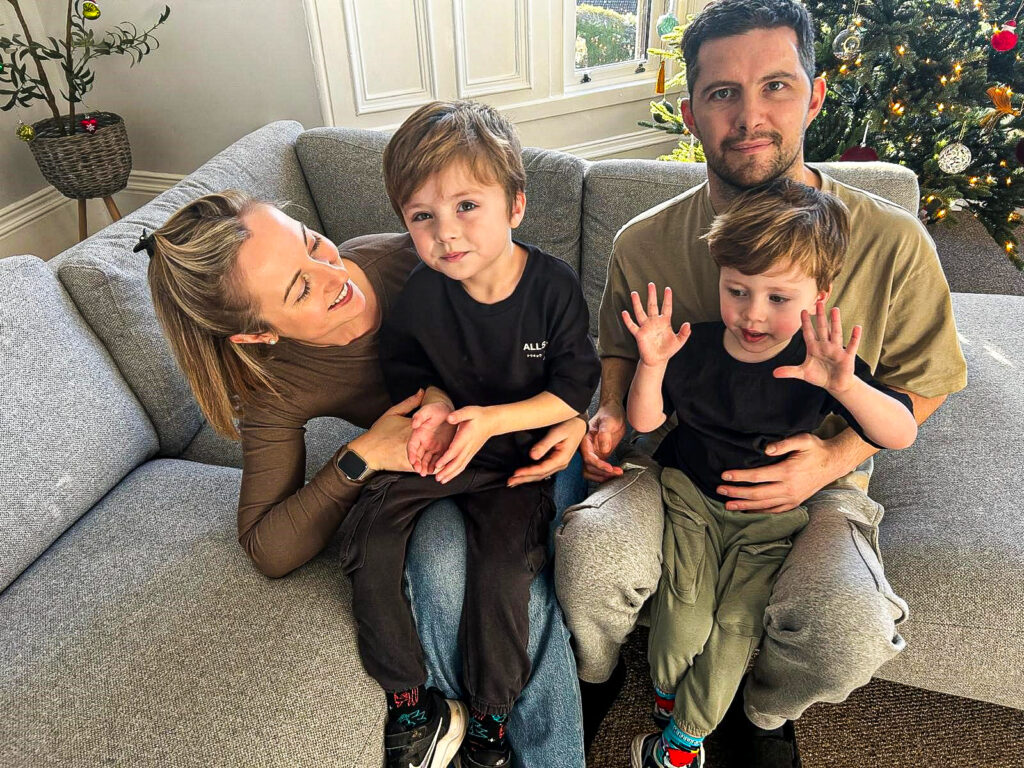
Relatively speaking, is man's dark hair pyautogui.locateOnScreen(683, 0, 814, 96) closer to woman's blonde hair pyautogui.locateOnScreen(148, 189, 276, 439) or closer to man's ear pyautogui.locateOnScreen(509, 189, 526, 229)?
man's ear pyautogui.locateOnScreen(509, 189, 526, 229)

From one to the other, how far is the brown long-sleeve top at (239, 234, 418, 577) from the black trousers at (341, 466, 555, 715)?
0.22 feet

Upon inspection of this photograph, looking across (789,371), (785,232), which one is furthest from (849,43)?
(789,371)

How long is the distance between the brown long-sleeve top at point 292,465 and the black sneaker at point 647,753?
2.32 ft

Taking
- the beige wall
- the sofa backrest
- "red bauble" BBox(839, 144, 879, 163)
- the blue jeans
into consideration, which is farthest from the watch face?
the beige wall

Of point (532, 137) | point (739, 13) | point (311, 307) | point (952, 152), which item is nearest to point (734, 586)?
point (311, 307)

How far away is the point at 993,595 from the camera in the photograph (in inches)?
45.3

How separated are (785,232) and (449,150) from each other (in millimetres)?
516

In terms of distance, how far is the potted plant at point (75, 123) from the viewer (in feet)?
8.47

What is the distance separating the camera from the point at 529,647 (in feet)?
3.85

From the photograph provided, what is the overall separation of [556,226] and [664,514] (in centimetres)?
89

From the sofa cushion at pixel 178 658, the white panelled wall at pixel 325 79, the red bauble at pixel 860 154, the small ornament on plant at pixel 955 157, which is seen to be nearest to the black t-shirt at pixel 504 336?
the sofa cushion at pixel 178 658

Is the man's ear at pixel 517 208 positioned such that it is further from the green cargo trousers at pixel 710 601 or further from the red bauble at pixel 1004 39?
the red bauble at pixel 1004 39

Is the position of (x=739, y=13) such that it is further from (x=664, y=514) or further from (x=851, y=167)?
(x=664, y=514)

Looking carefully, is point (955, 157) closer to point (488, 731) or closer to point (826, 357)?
point (826, 357)
